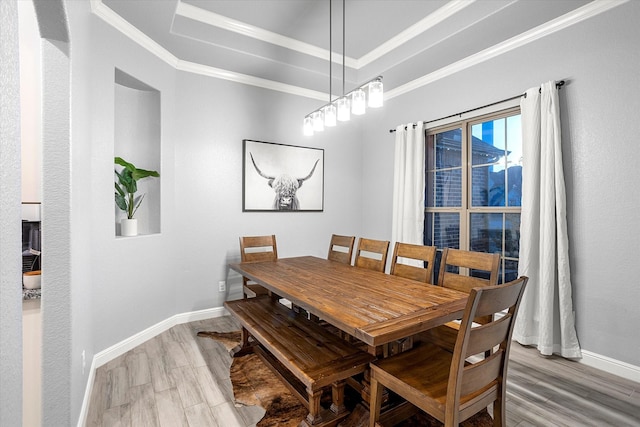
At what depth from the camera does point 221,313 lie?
362 cm

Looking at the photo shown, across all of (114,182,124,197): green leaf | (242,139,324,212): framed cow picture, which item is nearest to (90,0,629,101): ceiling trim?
(242,139,324,212): framed cow picture

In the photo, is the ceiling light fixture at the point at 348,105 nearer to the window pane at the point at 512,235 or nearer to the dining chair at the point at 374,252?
the dining chair at the point at 374,252

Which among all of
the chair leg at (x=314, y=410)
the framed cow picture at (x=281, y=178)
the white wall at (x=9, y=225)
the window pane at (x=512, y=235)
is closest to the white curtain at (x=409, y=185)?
the window pane at (x=512, y=235)

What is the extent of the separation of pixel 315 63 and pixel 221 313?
9.87 ft

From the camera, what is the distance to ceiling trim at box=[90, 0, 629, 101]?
2.44 meters

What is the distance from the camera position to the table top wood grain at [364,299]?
144cm

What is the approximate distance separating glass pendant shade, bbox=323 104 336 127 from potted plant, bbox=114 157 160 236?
1626mm

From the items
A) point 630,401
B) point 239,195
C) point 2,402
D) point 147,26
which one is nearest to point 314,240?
point 239,195

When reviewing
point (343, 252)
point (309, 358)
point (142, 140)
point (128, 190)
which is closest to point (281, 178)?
point (343, 252)

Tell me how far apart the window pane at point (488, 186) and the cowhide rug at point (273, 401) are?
2045mm

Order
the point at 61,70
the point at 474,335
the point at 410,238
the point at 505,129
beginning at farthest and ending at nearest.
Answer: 1. the point at 410,238
2. the point at 505,129
3. the point at 61,70
4. the point at 474,335

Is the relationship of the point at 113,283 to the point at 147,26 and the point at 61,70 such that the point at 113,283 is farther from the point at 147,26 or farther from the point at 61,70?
the point at 147,26

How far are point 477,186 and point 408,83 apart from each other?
1.57m

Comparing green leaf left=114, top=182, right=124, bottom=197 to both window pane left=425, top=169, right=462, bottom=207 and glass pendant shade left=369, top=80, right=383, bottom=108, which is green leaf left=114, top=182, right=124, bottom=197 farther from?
window pane left=425, top=169, right=462, bottom=207
